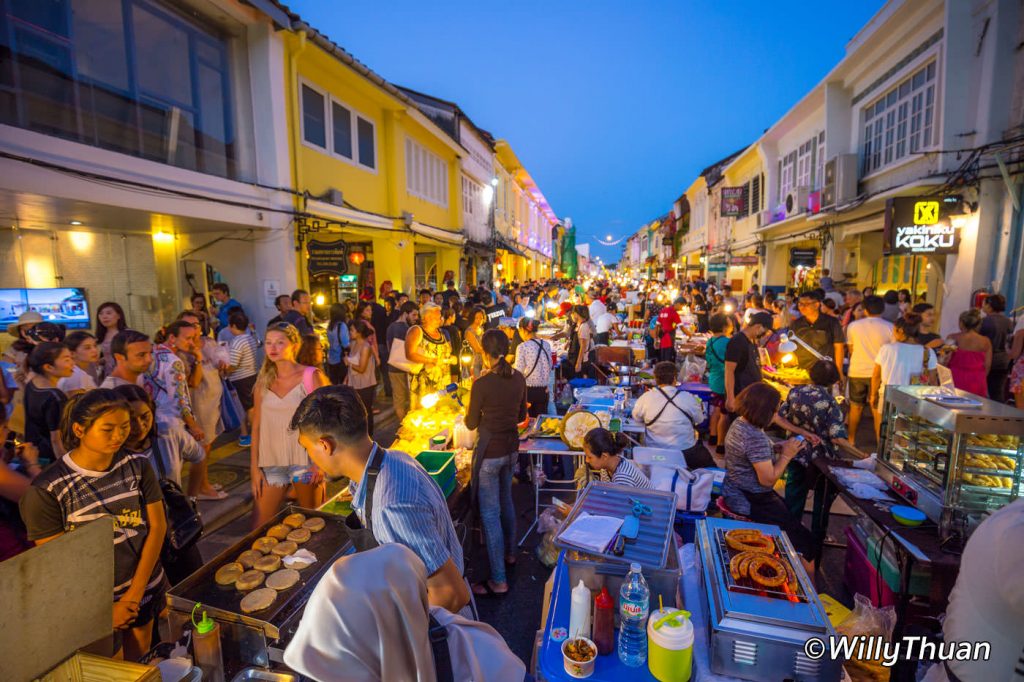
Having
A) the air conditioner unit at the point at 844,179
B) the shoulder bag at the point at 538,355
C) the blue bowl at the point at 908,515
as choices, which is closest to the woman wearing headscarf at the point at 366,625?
the blue bowl at the point at 908,515

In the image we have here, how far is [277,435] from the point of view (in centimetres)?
419

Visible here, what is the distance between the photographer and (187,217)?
807 cm

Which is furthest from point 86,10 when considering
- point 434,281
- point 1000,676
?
point 434,281

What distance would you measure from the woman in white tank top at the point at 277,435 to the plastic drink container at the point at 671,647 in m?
3.14

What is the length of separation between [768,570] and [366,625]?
2.10 metres

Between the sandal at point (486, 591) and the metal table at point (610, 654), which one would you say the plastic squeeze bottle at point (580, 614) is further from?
the sandal at point (486, 591)

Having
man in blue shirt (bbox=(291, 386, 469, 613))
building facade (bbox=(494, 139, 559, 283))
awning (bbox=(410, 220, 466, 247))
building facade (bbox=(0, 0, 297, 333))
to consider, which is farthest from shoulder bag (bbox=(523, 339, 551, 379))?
building facade (bbox=(494, 139, 559, 283))

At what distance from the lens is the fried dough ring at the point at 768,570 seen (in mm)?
2402

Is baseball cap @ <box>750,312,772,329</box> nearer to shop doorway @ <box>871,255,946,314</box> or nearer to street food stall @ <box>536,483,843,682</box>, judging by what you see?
shop doorway @ <box>871,255,946,314</box>

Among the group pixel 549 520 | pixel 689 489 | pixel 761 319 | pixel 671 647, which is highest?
pixel 761 319

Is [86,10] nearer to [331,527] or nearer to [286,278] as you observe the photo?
[286,278]

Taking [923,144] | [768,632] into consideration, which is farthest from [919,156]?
[768,632]

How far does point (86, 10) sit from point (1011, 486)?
11.4 metres

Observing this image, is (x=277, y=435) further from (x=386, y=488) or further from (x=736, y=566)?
(x=736, y=566)
